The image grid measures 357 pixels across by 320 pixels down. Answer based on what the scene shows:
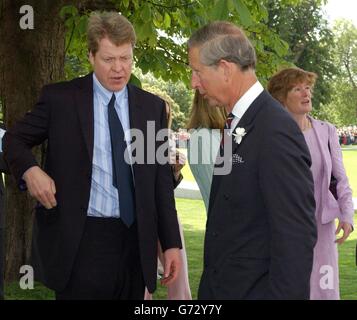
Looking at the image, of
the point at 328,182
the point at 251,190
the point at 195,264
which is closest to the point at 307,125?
the point at 328,182

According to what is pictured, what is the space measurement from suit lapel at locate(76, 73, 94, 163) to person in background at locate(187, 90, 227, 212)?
1.29 meters

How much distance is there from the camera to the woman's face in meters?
5.54

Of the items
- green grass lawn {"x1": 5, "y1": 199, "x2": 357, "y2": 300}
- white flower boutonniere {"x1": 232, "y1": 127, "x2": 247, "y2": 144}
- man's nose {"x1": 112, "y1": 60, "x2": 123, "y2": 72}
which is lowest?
green grass lawn {"x1": 5, "y1": 199, "x2": 357, "y2": 300}

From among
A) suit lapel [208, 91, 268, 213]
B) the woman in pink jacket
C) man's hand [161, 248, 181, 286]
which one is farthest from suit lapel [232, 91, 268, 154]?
the woman in pink jacket

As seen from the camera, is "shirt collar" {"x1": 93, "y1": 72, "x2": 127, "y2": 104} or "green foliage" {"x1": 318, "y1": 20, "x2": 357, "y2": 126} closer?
"shirt collar" {"x1": 93, "y1": 72, "x2": 127, "y2": 104}

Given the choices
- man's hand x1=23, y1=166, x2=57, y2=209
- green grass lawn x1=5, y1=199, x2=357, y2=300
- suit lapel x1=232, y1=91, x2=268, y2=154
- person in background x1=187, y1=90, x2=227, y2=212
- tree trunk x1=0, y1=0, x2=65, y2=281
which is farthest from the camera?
green grass lawn x1=5, y1=199, x2=357, y2=300

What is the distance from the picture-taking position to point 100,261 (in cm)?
374

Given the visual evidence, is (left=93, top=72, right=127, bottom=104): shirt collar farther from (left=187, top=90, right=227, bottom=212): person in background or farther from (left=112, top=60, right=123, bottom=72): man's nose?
(left=187, top=90, right=227, bottom=212): person in background

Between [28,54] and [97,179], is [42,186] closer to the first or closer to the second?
[97,179]

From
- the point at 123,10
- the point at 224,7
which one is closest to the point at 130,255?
the point at 224,7

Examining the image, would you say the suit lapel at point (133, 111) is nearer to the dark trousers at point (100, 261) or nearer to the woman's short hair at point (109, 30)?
the woman's short hair at point (109, 30)

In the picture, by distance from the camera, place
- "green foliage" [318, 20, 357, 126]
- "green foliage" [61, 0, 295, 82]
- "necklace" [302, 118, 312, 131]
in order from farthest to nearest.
Result: "green foliage" [318, 20, 357, 126], "green foliage" [61, 0, 295, 82], "necklace" [302, 118, 312, 131]

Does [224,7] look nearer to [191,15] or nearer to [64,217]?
[64,217]
